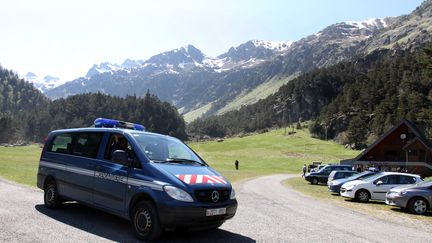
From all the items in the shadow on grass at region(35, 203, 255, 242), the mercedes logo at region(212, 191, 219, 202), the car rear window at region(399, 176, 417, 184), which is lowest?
the shadow on grass at region(35, 203, 255, 242)

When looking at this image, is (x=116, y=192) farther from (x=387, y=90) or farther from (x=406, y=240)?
(x=387, y=90)

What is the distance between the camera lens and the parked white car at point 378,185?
74.8ft

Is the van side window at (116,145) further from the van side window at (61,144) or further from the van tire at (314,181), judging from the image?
the van tire at (314,181)

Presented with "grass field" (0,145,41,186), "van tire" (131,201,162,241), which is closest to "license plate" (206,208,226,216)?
"van tire" (131,201,162,241)

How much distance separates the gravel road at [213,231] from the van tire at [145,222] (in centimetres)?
31

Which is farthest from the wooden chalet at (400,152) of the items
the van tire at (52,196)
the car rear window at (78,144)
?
the van tire at (52,196)

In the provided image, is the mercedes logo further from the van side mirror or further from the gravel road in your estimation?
the van side mirror

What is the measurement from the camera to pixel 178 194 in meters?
8.64

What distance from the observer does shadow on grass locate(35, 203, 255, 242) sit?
30.6 ft

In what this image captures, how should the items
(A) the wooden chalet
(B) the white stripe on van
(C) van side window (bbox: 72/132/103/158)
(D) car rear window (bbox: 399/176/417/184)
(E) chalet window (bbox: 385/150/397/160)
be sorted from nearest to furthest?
(B) the white stripe on van → (C) van side window (bbox: 72/132/103/158) → (D) car rear window (bbox: 399/176/417/184) → (A) the wooden chalet → (E) chalet window (bbox: 385/150/397/160)

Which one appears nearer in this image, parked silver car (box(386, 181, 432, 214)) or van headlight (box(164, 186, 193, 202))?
van headlight (box(164, 186, 193, 202))

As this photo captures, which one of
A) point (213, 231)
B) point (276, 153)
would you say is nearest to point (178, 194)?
point (213, 231)

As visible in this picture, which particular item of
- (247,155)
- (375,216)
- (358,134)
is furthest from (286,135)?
(375,216)

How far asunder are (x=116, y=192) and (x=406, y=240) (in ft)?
25.5
